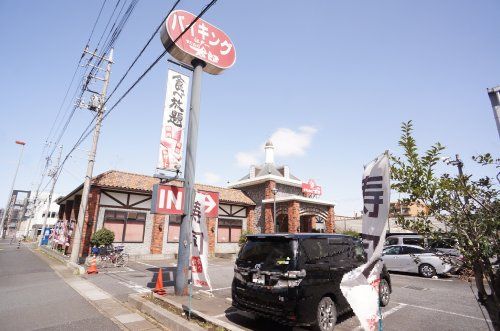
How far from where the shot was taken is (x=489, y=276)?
3.05 metres

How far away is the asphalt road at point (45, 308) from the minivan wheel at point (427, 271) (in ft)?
44.2

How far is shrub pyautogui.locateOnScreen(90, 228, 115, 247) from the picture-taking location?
15553 mm

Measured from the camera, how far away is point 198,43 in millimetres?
9578

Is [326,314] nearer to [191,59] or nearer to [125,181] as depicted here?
[191,59]

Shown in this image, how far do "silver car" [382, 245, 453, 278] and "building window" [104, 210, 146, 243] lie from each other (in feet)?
50.4

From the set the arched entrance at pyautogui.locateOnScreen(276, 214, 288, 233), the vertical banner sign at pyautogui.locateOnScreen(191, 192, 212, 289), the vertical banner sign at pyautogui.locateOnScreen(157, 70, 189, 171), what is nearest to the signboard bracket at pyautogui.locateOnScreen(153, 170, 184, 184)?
the vertical banner sign at pyautogui.locateOnScreen(157, 70, 189, 171)

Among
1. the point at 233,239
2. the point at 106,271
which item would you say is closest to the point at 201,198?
the point at 106,271

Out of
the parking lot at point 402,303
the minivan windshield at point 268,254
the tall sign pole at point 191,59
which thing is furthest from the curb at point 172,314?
the minivan windshield at point 268,254

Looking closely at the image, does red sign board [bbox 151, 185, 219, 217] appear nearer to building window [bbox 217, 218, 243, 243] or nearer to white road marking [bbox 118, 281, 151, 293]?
white road marking [bbox 118, 281, 151, 293]

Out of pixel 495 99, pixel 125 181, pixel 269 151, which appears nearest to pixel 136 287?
pixel 125 181

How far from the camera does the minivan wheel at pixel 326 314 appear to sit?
515 centimetres

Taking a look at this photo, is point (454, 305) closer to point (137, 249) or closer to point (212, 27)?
point (212, 27)

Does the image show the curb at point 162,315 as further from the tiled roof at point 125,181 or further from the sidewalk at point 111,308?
the tiled roof at point 125,181

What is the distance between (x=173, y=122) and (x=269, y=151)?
2203cm
